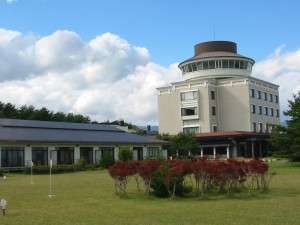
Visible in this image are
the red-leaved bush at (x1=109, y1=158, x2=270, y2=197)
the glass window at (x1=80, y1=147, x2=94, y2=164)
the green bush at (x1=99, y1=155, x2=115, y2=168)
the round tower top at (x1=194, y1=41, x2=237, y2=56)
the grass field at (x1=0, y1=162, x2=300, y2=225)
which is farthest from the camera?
the round tower top at (x1=194, y1=41, x2=237, y2=56)

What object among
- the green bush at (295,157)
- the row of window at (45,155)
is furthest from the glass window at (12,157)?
the green bush at (295,157)

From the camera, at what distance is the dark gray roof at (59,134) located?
48.9m

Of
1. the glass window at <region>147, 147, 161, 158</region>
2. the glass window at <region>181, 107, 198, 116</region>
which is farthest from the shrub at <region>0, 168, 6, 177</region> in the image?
the glass window at <region>181, 107, 198, 116</region>

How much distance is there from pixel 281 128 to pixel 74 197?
28.5m

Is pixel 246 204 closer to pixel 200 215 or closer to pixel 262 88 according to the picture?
pixel 200 215

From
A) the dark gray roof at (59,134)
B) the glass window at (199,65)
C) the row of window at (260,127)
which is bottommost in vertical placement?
the dark gray roof at (59,134)

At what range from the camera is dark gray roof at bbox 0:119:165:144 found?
160ft

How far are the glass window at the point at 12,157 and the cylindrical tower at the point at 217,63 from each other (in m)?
42.6

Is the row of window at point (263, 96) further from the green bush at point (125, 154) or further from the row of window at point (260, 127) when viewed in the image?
the green bush at point (125, 154)

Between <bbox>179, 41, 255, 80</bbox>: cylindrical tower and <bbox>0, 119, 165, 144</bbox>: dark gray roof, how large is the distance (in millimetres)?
22028

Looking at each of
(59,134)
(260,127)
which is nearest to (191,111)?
(260,127)

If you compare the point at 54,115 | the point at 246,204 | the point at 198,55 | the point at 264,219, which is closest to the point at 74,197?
the point at 246,204

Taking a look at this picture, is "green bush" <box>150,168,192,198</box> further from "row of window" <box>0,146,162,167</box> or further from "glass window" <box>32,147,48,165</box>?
"glass window" <box>32,147,48,165</box>

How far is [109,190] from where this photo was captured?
22.4 m
